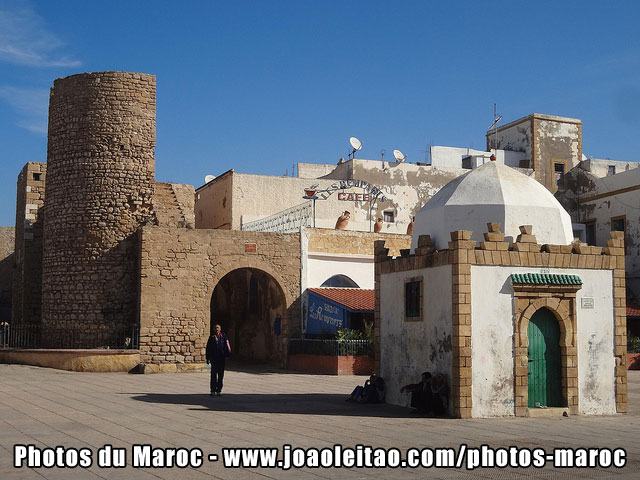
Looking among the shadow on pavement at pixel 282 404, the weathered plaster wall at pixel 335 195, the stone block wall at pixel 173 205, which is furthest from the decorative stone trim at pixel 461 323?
the weathered plaster wall at pixel 335 195

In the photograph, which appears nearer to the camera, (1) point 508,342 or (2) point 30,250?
(1) point 508,342

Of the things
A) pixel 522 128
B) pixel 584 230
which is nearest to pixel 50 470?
pixel 584 230

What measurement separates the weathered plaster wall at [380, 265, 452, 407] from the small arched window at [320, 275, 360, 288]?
10063 millimetres

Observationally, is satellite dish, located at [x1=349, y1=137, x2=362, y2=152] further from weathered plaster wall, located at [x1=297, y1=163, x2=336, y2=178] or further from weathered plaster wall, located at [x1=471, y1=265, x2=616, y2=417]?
weathered plaster wall, located at [x1=471, y1=265, x2=616, y2=417]

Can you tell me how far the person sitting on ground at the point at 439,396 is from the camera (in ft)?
42.1

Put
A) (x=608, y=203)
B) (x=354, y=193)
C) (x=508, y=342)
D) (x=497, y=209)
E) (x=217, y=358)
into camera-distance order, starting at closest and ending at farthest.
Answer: (x=508, y=342) < (x=497, y=209) < (x=217, y=358) < (x=354, y=193) < (x=608, y=203)

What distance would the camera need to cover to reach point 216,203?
32.0 m

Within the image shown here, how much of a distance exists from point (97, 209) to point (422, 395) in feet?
47.2

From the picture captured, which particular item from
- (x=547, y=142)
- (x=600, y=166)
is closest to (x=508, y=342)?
(x=600, y=166)

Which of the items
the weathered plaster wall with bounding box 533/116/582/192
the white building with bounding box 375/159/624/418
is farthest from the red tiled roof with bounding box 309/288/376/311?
the weathered plaster wall with bounding box 533/116/582/192

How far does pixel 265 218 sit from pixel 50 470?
2103cm

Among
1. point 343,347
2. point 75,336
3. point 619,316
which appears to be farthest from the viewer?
point 75,336

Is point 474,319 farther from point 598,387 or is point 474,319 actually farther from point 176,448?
point 176,448

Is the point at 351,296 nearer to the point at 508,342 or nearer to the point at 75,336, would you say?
the point at 75,336
